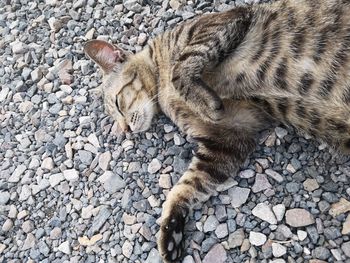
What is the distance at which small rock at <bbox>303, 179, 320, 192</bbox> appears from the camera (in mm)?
2493

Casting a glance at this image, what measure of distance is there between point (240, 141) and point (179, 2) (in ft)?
3.73

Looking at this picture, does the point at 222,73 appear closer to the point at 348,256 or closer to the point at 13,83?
the point at 348,256

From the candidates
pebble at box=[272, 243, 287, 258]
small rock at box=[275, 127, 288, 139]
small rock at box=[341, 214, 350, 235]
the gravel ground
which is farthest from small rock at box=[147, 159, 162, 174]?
small rock at box=[341, 214, 350, 235]

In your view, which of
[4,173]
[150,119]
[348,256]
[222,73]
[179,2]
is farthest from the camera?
[179,2]

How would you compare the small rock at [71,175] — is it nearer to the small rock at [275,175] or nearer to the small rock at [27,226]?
the small rock at [27,226]

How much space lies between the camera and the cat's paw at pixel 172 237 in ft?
8.04

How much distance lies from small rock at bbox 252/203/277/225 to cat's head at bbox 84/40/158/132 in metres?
0.80

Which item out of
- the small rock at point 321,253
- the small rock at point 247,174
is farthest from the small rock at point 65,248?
the small rock at point 321,253

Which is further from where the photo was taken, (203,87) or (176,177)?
(176,177)

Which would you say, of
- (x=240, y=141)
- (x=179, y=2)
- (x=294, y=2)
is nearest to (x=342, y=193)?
(x=240, y=141)

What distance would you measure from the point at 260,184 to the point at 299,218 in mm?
264

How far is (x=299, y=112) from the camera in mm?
2596

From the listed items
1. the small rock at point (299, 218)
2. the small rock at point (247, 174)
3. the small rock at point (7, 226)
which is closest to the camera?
the small rock at point (299, 218)

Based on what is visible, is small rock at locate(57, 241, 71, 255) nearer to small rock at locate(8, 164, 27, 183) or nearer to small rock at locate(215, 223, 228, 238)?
small rock at locate(8, 164, 27, 183)
